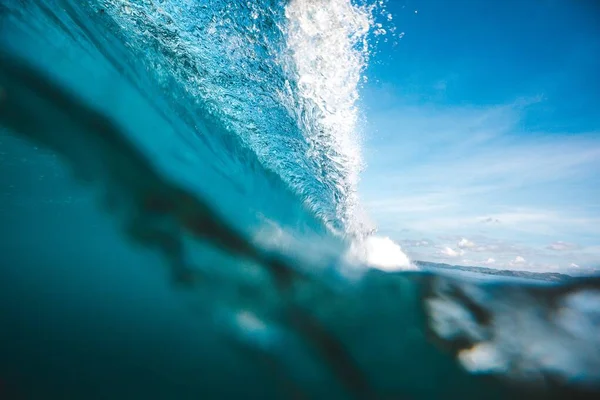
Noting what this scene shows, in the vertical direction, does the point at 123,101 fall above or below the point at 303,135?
below

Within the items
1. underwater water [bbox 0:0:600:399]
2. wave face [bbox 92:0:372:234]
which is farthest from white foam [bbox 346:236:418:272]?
wave face [bbox 92:0:372:234]

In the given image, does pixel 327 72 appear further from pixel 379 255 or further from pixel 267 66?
pixel 379 255

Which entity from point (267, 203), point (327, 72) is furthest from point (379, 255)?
point (327, 72)

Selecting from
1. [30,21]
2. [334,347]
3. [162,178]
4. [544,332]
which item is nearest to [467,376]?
[544,332]

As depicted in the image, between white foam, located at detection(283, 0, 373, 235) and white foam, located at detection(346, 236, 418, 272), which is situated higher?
white foam, located at detection(283, 0, 373, 235)

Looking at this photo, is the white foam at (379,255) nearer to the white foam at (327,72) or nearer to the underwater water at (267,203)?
the underwater water at (267,203)

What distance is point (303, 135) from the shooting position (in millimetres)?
5945

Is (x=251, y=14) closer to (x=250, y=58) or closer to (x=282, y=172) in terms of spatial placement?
(x=250, y=58)

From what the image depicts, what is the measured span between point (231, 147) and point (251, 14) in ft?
11.5

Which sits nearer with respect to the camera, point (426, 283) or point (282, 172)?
point (426, 283)

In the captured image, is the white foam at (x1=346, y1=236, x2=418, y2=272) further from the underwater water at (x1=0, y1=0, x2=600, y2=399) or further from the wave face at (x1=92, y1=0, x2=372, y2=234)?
the wave face at (x1=92, y1=0, x2=372, y2=234)

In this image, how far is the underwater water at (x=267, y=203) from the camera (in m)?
4.11

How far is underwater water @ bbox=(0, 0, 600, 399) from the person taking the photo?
4105 mm

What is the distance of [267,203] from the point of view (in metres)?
8.09
